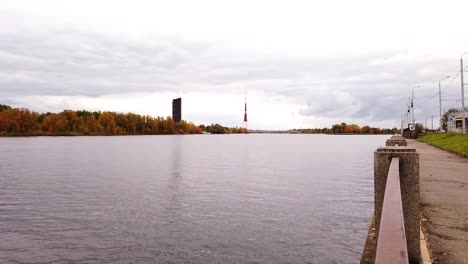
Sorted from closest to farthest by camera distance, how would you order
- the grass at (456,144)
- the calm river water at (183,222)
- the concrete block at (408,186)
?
the concrete block at (408,186), the calm river water at (183,222), the grass at (456,144)

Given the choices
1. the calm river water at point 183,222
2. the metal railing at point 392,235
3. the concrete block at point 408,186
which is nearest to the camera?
the metal railing at point 392,235

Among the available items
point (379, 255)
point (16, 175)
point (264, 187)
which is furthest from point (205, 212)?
point (16, 175)

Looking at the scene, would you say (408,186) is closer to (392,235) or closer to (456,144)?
(392,235)

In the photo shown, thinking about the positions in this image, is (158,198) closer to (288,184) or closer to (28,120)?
(288,184)

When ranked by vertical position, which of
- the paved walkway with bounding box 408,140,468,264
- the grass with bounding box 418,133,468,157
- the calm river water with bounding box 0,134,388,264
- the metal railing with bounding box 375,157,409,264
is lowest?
the calm river water with bounding box 0,134,388,264

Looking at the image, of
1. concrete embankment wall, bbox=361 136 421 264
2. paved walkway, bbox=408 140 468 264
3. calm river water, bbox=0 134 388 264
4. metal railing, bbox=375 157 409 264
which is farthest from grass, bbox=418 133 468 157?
metal railing, bbox=375 157 409 264

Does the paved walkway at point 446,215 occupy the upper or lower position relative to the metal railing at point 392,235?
lower

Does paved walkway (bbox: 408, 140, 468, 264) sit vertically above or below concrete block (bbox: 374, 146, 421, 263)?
below

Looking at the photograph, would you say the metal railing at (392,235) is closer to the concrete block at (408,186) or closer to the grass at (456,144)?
the concrete block at (408,186)

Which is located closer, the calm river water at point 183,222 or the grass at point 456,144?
the calm river water at point 183,222

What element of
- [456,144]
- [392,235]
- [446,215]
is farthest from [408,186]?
[456,144]

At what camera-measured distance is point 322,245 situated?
37.2 feet

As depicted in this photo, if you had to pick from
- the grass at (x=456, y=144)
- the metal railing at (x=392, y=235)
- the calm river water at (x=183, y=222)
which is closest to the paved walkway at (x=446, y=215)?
the calm river water at (x=183, y=222)

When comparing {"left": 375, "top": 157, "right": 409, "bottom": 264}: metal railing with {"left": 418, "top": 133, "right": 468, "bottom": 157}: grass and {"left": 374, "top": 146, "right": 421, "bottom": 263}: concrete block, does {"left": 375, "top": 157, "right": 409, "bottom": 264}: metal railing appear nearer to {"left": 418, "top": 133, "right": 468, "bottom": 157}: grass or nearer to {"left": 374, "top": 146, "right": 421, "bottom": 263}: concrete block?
{"left": 374, "top": 146, "right": 421, "bottom": 263}: concrete block
